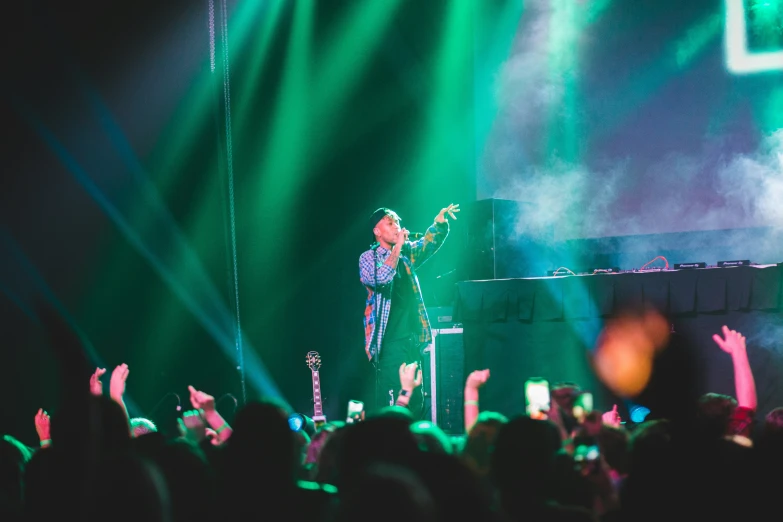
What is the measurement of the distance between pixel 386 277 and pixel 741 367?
2.74 m

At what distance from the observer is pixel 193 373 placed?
743cm

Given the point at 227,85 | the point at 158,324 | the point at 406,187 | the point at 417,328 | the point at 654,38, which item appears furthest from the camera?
the point at 406,187

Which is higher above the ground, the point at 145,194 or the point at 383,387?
the point at 145,194

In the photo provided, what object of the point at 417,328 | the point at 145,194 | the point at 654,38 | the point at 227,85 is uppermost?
the point at 654,38

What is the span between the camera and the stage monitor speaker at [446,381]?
7.48 meters

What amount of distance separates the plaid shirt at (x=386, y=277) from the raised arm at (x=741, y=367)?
228 centimetres

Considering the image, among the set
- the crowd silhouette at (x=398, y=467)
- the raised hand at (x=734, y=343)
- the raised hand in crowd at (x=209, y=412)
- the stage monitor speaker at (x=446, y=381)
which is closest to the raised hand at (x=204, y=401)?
the raised hand in crowd at (x=209, y=412)

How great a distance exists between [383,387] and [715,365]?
2610 mm

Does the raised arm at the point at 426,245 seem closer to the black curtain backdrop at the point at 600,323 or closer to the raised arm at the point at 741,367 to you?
the black curtain backdrop at the point at 600,323

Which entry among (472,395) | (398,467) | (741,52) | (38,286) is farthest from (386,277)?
(398,467)

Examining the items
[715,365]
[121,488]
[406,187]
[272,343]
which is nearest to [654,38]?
[406,187]

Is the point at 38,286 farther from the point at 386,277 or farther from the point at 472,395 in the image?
the point at 472,395

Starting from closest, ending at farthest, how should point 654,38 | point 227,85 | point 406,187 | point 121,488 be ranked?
point 121,488
point 227,85
point 654,38
point 406,187

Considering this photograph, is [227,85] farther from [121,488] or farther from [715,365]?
[121,488]
